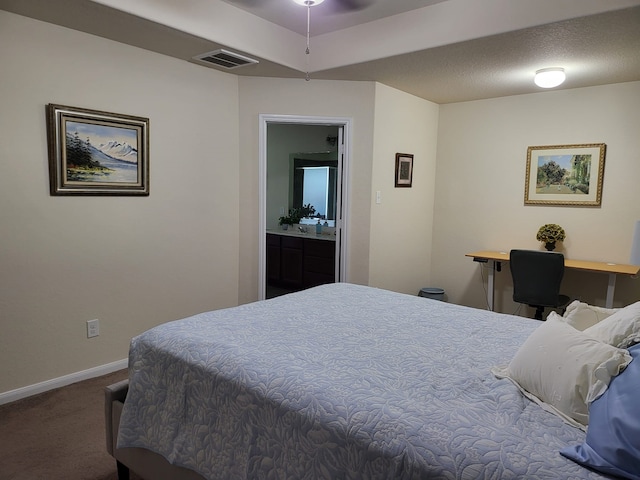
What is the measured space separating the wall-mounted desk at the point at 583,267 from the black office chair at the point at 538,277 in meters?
0.28

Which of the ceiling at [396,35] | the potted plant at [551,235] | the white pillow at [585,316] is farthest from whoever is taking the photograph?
the potted plant at [551,235]

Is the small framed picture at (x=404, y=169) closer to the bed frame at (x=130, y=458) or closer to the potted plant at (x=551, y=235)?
the potted plant at (x=551, y=235)

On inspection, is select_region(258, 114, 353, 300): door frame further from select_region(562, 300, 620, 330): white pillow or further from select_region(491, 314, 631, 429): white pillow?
select_region(491, 314, 631, 429): white pillow

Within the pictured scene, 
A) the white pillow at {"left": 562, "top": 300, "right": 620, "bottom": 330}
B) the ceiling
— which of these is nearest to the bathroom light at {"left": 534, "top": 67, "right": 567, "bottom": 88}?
the ceiling

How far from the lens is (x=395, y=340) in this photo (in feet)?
6.21

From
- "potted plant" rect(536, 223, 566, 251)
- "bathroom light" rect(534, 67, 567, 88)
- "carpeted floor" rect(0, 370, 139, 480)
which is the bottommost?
"carpeted floor" rect(0, 370, 139, 480)

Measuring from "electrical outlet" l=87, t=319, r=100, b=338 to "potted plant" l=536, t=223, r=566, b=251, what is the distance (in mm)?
3848

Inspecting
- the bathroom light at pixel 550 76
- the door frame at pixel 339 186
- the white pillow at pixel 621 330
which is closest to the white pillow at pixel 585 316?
the white pillow at pixel 621 330

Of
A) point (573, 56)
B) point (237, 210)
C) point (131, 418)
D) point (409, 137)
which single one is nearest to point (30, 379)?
point (131, 418)

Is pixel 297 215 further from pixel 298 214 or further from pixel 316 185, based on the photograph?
pixel 316 185

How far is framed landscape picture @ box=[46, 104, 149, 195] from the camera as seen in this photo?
9.12 feet

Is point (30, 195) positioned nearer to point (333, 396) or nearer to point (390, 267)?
point (333, 396)

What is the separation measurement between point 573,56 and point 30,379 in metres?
4.23

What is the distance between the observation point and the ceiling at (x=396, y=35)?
259 centimetres
